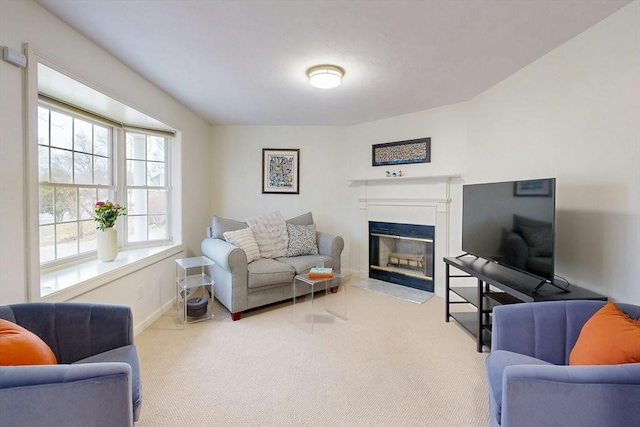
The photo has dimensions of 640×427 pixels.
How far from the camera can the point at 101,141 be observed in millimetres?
2727

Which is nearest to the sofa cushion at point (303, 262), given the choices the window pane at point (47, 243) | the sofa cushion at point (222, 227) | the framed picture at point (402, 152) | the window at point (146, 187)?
the sofa cushion at point (222, 227)

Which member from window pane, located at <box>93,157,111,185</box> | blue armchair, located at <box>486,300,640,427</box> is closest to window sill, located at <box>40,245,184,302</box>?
window pane, located at <box>93,157,111,185</box>

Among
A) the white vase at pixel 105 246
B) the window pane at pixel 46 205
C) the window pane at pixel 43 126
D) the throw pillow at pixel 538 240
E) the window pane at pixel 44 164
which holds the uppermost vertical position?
the window pane at pixel 43 126

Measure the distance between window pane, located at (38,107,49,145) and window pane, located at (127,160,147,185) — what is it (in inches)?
34.1

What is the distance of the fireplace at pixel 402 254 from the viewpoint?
370cm

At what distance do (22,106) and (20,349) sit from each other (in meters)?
1.33

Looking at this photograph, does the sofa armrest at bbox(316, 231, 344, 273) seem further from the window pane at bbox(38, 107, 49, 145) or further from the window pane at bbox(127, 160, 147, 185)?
the window pane at bbox(38, 107, 49, 145)

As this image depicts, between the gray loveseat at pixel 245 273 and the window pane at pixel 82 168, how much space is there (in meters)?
1.27

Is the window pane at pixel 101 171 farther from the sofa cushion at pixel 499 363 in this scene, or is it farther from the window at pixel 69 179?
the sofa cushion at pixel 499 363

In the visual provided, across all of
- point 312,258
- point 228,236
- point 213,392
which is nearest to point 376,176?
point 312,258

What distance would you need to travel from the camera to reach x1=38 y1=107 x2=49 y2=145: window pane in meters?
2.10

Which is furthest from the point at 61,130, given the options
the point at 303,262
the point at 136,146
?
the point at 303,262

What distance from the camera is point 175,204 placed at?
3.38 meters

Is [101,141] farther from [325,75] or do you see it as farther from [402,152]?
[402,152]
